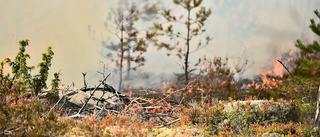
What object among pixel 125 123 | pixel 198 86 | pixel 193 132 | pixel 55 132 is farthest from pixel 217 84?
pixel 55 132

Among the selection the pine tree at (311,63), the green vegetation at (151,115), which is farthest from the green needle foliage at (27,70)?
the pine tree at (311,63)

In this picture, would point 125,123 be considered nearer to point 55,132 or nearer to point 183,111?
point 55,132

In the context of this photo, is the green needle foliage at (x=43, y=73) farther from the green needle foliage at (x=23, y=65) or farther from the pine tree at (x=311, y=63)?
the pine tree at (x=311, y=63)

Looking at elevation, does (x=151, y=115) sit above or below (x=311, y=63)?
below

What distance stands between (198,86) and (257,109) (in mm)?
11000

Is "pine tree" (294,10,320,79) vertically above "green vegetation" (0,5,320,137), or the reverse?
"pine tree" (294,10,320,79)

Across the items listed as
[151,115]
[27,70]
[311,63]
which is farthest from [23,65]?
[311,63]

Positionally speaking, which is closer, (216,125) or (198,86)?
(216,125)

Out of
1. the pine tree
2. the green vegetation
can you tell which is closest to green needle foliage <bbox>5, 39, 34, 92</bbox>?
the green vegetation

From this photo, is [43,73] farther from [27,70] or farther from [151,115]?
[151,115]

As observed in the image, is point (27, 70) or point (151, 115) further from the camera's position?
point (27, 70)

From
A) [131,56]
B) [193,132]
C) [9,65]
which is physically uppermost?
[131,56]

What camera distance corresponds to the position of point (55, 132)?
6109 mm

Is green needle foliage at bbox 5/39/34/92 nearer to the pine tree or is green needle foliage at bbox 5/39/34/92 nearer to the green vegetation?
the green vegetation
